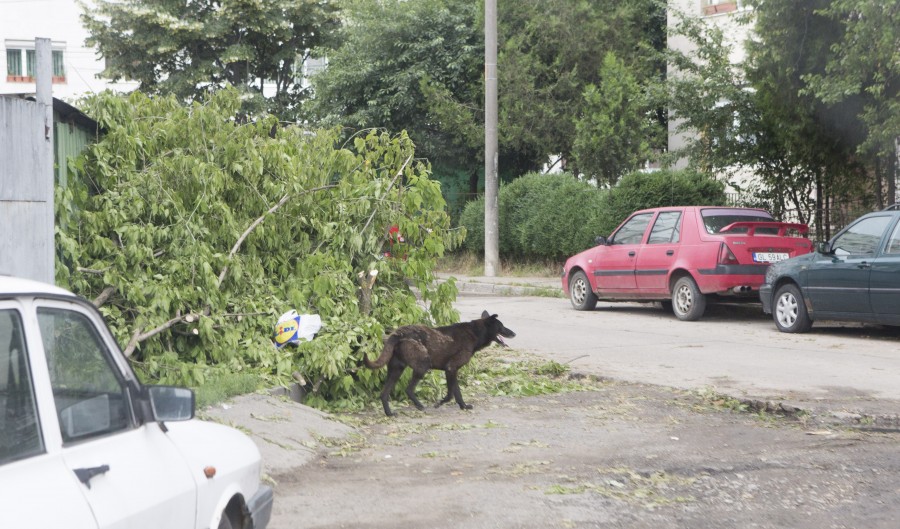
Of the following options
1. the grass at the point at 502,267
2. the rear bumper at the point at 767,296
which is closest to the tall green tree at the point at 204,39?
the grass at the point at 502,267

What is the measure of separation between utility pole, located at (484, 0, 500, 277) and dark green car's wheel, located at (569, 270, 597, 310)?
22.1 ft

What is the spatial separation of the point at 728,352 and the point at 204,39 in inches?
1044

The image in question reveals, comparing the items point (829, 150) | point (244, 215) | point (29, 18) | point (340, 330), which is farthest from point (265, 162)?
point (29, 18)

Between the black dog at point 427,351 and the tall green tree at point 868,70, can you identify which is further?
the tall green tree at point 868,70

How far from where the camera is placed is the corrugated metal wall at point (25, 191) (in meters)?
6.95

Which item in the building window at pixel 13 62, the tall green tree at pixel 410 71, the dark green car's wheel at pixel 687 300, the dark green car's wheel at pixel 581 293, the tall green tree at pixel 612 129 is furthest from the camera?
the building window at pixel 13 62

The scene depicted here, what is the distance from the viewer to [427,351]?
880cm

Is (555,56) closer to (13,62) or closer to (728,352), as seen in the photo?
(728,352)

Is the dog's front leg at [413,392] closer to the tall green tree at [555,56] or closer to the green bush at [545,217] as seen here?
the green bush at [545,217]

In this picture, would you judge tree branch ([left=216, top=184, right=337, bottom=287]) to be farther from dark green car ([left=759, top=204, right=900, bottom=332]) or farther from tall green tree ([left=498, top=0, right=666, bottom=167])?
tall green tree ([left=498, top=0, right=666, bottom=167])

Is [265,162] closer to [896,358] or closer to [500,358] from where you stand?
[500,358]

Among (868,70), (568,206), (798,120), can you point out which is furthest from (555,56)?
(868,70)

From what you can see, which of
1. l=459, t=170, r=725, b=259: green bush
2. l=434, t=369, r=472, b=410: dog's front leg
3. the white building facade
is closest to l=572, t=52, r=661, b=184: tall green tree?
l=459, t=170, r=725, b=259: green bush

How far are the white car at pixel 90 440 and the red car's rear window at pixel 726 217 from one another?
43.6 feet
